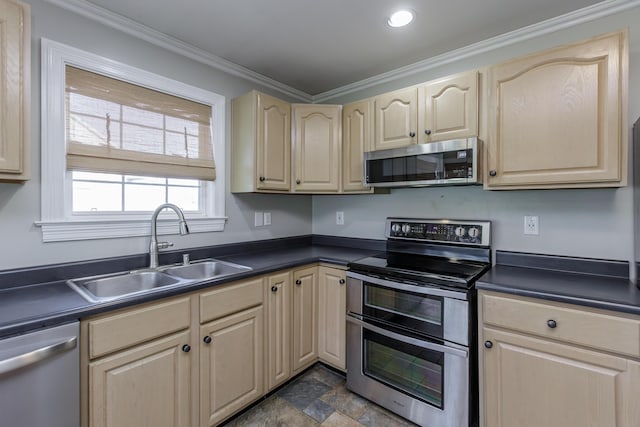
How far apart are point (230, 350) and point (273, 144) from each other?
143cm

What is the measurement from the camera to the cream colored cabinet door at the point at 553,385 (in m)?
1.25

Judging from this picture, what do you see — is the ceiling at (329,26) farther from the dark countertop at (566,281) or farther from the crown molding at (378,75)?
the dark countertop at (566,281)

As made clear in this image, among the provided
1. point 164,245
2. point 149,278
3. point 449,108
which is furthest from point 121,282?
point 449,108

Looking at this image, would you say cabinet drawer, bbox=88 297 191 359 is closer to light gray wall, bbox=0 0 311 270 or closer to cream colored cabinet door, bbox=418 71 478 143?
light gray wall, bbox=0 0 311 270

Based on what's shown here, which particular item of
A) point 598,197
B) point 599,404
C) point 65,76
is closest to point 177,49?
point 65,76

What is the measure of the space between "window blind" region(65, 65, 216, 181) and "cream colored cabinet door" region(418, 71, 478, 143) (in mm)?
1521

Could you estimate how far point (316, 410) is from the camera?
189cm

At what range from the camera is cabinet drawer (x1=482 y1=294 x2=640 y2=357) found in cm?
122

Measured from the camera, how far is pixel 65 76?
1.60 meters

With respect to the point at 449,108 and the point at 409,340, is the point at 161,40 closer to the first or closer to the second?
the point at 449,108

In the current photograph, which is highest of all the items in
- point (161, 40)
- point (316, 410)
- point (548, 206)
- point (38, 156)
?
point (161, 40)

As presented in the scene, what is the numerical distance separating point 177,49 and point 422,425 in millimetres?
2761

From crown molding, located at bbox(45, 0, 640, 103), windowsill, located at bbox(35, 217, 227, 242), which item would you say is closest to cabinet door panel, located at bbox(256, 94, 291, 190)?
crown molding, located at bbox(45, 0, 640, 103)

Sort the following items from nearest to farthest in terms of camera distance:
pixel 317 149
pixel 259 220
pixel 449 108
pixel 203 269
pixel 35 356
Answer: pixel 35 356, pixel 449 108, pixel 203 269, pixel 317 149, pixel 259 220
